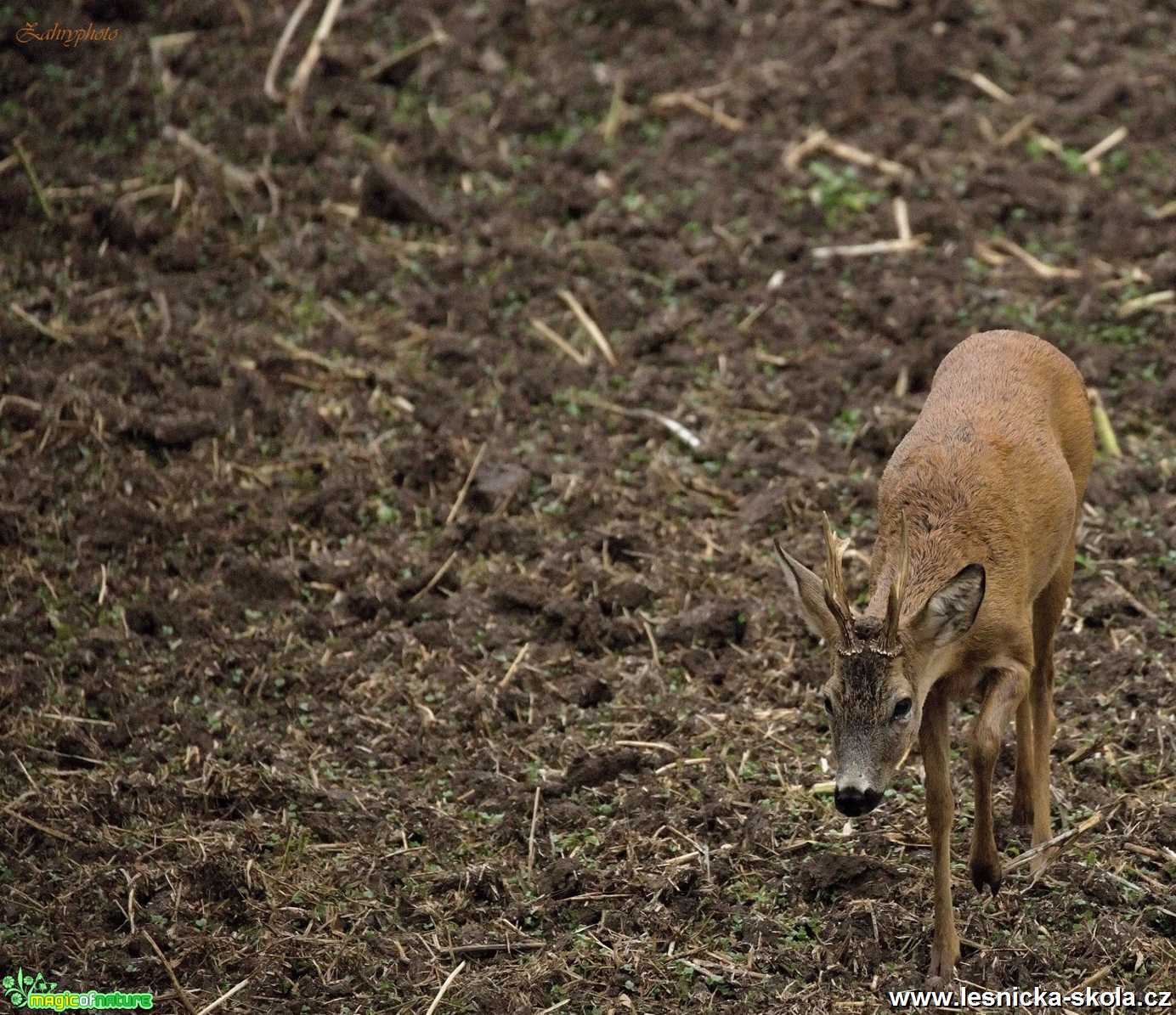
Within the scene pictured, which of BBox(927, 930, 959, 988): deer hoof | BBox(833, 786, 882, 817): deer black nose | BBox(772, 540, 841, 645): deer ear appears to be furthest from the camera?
BBox(927, 930, 959, 988): deer hoof

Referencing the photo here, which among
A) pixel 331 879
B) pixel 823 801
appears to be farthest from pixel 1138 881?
pixel 331 879

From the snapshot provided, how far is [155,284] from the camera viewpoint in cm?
926

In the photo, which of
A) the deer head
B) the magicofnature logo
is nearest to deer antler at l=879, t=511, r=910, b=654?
the deer head

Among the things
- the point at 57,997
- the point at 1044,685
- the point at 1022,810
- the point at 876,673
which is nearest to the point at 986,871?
the point at 1022,810

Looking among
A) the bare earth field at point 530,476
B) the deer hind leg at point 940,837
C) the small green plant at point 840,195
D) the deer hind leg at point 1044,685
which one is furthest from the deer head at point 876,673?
the small green plant at point 840,195

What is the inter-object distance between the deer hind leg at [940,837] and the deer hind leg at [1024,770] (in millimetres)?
570

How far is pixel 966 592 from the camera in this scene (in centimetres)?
530

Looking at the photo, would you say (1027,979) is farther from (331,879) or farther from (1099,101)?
(1099,101)

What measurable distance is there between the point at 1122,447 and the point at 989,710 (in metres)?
3.18

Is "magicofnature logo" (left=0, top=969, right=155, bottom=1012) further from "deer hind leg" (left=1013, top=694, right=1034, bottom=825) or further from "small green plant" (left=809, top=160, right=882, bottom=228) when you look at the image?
"small green plant" (left=809, top=160, right=882, bottom=228)

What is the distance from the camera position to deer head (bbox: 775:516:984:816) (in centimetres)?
524

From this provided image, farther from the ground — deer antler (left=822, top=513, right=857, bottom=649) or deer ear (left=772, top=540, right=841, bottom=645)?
deer antler (left=822, top=513, right=857, bottom=649)

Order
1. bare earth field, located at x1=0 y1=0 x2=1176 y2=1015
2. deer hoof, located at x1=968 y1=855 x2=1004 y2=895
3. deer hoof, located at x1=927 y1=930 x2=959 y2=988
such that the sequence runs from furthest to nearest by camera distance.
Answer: bare earth field, located at x1=0 y1=0 x2=1176 y2=1015 < deer hoof, located at x1=968 y1=855 x2=1004 y2=895 < deer hoof, located at x1=927 y1=930 x2=959 y2=988

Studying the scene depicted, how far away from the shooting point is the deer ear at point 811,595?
5.43 meters
